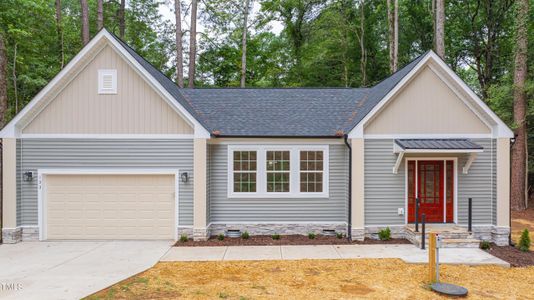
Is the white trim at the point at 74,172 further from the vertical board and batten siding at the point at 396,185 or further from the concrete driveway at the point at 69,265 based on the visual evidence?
the vertical board and batten siding at the point at 396,185

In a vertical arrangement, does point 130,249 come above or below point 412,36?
below

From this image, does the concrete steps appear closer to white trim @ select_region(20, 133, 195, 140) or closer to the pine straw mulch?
the pine straw mulch

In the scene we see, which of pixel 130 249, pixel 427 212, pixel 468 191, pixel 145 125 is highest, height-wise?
pixel 145 125

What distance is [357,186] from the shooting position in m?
9.67

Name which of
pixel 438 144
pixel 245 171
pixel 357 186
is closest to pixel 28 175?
pixel 245 171

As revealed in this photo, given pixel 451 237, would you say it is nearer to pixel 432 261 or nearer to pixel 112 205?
pixel 432 261

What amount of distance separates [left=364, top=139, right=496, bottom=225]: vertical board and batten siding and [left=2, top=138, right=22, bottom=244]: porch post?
10.3m

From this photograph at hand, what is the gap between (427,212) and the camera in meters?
10.1

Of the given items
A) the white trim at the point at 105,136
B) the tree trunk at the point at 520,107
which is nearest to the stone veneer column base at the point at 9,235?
the white trim at the point at 105,136

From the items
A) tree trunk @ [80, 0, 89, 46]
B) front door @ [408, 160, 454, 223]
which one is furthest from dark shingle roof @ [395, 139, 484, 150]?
tree trunk @ [80, 0, 89, 46]

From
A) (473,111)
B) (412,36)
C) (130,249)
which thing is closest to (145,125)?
(130,249)

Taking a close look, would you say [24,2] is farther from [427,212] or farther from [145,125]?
[427,212]

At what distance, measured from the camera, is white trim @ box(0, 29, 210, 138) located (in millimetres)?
9438

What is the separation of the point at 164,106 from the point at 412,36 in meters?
19.8
